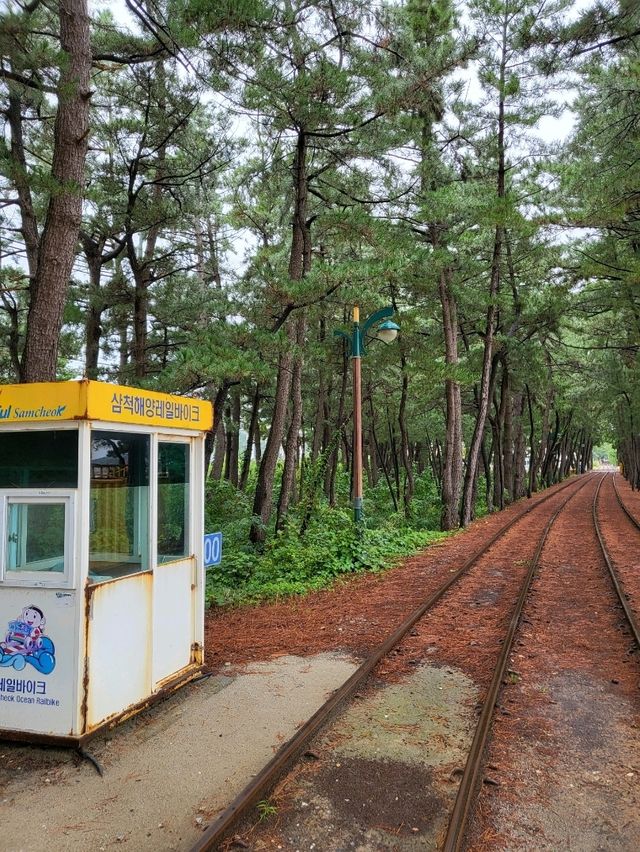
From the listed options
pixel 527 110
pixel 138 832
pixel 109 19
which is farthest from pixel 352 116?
pixel 138 832

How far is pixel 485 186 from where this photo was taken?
14.1 m

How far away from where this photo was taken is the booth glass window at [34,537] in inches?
171

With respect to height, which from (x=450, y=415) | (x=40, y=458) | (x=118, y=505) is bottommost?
(x=118, y=505)

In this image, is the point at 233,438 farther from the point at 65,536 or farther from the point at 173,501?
the point at 65,536

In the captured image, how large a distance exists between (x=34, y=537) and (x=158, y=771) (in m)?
1.95

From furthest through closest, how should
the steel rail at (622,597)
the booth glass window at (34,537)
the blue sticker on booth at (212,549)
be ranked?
the steel rail at (622,597) < the blue sticker on booth at (212,549) < the booth glass window at (34,537)

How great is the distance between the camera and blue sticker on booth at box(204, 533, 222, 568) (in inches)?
227

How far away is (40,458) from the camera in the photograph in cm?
448

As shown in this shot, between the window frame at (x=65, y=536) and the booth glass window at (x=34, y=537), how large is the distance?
29mm

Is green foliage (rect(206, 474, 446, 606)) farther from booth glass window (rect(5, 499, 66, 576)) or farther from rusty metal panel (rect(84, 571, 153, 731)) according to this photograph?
booth glass window (rect(5, 499, 66, 576))

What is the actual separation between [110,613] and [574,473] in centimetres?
9095

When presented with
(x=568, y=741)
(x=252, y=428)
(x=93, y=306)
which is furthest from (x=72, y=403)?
(x=252, y=428)

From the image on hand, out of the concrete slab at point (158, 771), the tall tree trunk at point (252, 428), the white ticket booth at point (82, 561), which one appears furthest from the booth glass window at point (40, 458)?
the tall tree trunk at point (252, 428)

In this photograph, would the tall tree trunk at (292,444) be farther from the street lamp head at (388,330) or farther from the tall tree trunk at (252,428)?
the street lamp head at (388,330)
